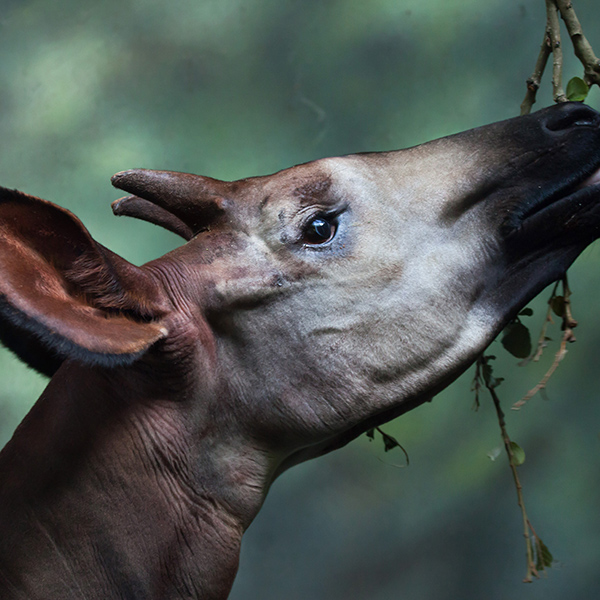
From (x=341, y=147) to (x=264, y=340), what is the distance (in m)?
2.04

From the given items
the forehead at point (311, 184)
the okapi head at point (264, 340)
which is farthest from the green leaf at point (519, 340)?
the forehead at point (311, 184)

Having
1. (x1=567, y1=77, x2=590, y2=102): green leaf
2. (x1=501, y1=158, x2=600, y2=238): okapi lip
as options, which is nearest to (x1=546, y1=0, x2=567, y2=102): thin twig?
(x1=567, y1=77, x2=590, y2=102): green leaf

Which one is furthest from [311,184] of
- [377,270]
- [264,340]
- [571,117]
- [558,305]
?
[558,305]

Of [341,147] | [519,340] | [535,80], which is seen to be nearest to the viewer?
[535,80]

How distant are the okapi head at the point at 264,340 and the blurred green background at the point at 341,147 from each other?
5.74 ft

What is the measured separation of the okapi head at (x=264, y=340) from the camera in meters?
1.54

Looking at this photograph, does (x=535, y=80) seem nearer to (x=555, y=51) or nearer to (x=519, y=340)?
(x=555, y=51)

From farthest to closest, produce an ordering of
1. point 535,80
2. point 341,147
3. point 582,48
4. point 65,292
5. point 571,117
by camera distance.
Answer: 1. point 341,147
2. point 535,80
3. point 582,48
4. point 571,117
5. point 65,292

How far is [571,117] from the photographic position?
5.60ft

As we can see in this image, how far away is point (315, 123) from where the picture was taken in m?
3.42

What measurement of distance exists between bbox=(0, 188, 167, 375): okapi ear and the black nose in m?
1.12

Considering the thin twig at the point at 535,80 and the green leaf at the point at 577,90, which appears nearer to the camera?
the green leaf at the point at 577,90

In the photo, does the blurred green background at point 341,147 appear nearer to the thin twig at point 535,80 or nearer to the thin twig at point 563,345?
the thin twig at point 535,80

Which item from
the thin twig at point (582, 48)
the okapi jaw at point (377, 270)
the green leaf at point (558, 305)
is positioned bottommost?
the okapi jaw at point (377, 270)
